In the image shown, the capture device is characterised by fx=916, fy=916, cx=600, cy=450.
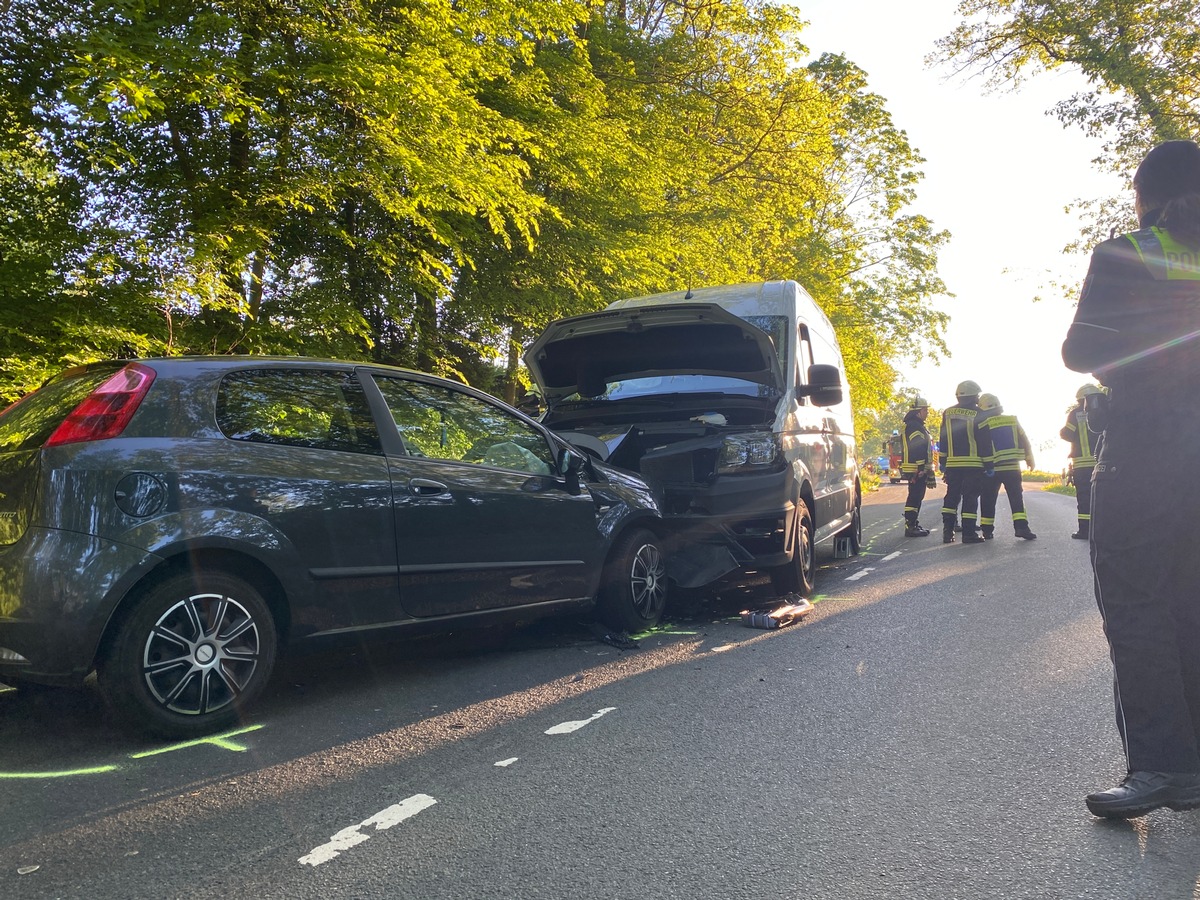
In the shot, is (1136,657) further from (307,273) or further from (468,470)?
Result: (307,273)

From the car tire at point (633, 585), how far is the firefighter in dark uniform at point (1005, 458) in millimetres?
7370

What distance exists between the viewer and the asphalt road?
8.32 ft

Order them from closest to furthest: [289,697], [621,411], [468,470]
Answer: [289,697] < [468,470] < [621,411]

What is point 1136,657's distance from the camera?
2838 mm

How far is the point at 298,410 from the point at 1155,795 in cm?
370

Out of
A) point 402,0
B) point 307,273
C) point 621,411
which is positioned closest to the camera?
point 621,411

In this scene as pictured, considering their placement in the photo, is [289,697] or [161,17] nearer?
[289,697]

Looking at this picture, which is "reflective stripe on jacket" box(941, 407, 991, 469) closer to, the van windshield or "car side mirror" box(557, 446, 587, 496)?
the van windshield

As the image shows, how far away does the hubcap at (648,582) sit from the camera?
5.83 m

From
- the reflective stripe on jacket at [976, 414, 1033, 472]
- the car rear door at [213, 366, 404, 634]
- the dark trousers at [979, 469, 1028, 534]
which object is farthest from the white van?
the dark trousers at [979, 469, 1028, 534]

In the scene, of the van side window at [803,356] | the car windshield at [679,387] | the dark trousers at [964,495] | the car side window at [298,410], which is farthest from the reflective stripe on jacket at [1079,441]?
the car side window at [298,410]

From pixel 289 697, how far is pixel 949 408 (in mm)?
10086

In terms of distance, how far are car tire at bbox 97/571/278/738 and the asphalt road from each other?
161 mm

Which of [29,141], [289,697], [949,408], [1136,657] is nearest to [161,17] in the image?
[29,141]
